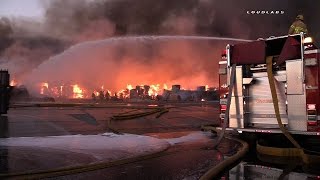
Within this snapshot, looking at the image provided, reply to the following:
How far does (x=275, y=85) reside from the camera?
23.2ft

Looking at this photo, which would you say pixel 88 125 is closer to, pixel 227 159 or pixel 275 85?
pixel 275 85

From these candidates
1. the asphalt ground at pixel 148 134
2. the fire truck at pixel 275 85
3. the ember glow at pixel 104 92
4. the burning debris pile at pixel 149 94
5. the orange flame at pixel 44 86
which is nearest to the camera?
the asphalt ground at pixel 148 134

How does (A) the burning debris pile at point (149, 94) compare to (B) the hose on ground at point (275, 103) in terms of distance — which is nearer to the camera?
(B) the hose on ground at point (275, 103)

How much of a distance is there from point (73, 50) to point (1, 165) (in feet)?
59.4

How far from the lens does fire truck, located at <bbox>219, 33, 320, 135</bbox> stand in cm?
653

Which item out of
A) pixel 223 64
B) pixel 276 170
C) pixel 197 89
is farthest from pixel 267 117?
pixel 197 89

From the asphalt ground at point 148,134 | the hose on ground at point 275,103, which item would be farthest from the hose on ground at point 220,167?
the hose on ground at point 275,103

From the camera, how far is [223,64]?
7.89 m

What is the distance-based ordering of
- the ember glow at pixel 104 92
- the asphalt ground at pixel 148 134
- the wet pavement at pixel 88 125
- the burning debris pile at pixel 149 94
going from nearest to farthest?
the asphalt ground at pixel 148 134 → the wet pavement at pixel 88 125 → the ember glow at pixel 104 92 → the burning debris pile at pixel 149 94

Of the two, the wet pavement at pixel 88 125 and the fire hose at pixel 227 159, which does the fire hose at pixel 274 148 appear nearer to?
the fire hose at pixel 227 159

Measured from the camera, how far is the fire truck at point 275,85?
6.53 m

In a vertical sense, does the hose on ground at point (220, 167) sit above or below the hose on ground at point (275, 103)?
below

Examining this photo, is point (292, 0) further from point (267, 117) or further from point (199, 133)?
point (267, 117)

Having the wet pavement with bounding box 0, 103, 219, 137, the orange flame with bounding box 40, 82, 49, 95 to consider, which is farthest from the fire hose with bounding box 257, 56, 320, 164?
the orange flame with bounding box 40, 82, 49, 95
